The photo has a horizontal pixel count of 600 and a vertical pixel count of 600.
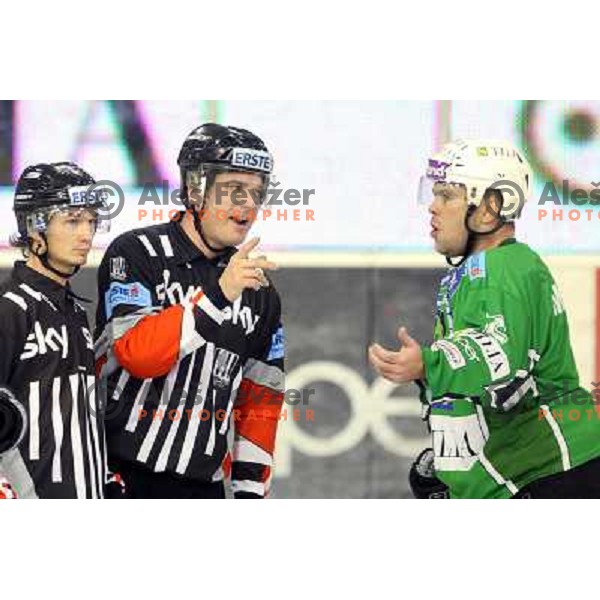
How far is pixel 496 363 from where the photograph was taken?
402cm

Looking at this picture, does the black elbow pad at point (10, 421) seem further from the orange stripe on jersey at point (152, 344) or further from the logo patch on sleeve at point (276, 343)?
the logo patch on sleeve at point (276, 343)

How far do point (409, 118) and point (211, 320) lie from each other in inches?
42.4

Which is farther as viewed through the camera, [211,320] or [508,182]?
[508,182]

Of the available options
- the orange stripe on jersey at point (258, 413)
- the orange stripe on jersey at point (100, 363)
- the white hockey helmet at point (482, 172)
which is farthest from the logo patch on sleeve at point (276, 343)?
the white hockey helmet at point (482, 172)

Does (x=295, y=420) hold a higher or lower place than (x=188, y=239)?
lower

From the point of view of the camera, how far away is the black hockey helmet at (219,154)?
4.28 metres

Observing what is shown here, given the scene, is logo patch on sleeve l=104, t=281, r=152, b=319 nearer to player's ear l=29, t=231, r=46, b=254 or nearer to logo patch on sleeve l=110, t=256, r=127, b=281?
logo patch on sleeve l=110, t=256, r=127, b=281

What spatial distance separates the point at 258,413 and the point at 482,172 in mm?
1194

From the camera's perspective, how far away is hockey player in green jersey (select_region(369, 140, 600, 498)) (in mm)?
4086

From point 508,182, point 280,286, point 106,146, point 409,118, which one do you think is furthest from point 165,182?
point 508,182

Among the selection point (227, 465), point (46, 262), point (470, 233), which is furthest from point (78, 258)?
point (470, 233)

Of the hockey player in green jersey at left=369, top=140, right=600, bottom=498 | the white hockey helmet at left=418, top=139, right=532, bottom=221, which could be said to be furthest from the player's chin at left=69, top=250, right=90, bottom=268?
the white hockey helmet at left=418, top=139, right=532, bottom=221

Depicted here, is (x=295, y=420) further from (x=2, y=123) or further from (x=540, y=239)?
(x=2, y=123)

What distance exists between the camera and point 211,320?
4059mm
